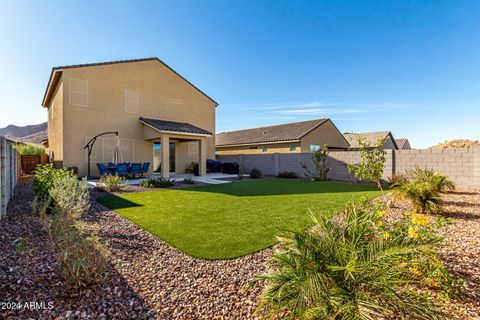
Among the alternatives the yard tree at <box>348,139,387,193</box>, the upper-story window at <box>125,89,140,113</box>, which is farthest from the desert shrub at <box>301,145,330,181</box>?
the upper-story window at <box>125,89,140,113</box>

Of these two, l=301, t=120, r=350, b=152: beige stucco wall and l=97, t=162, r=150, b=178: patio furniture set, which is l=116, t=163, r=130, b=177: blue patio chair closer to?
l=97, t=162, r=150, b=178: patio furniture set

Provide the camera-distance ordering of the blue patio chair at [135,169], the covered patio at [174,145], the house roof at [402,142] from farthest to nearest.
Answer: the house roof at [402,142] → the covered patio at [174,145] → the blue patio chair at [135,169]

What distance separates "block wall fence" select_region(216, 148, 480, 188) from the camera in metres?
9.74

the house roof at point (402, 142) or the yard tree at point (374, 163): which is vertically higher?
the house roof at point (402, 142)

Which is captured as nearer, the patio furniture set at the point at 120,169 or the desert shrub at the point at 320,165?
the patio furniture set at the point at 120,169

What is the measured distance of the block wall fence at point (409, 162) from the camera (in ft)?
32.0

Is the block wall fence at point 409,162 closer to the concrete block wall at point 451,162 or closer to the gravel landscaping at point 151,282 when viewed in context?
the concrete block wall at point 451,162

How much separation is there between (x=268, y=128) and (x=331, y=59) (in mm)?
15229

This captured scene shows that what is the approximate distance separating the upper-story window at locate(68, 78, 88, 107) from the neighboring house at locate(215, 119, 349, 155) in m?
16.2

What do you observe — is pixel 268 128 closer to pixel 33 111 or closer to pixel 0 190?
pixel 33 111

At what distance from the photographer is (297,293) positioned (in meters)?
2.07

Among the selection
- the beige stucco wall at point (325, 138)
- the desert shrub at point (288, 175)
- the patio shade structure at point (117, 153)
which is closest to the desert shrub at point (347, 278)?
the desert shrub at point (288, 175)

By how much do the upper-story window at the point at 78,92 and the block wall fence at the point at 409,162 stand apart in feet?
43.8

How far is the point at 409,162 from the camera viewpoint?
11555mm
